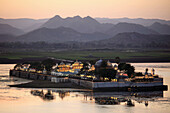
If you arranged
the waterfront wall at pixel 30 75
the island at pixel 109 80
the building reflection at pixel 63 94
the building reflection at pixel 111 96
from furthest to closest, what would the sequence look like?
the waterfront wall at pixel 30 75, the island at pixel 109 80, the building reflection at pixel 63 94, the building reflection at pixel 111 96

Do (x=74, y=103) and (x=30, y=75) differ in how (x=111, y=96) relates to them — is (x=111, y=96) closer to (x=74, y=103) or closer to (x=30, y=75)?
(x=74, y=103)

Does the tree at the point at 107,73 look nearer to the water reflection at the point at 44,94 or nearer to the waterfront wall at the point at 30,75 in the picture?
the water reflection at the point at 44,94

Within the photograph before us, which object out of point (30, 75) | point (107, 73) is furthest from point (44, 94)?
point (30, 75)

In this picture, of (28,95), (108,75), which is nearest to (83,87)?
(108,75)

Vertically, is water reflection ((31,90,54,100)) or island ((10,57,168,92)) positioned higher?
island ((10,57,168,92))

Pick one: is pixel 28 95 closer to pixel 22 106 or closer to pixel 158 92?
pixel 22 106

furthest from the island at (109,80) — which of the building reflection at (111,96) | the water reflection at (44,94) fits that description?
the water reflection at (44,94)

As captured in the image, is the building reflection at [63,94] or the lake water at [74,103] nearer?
the lake water at [74,103]

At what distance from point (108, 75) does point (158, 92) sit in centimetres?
1658

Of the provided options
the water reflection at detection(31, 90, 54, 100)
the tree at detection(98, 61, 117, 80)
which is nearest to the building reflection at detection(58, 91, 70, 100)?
the water reflection at detection(31, 90, 54, 100)

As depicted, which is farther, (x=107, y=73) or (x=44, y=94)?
(x=107, y=73)

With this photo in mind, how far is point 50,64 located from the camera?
19538cm

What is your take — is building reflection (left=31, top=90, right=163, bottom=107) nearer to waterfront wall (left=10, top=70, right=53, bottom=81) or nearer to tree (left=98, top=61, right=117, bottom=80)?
tree (left=98, top=61, right=117, bottom=80)

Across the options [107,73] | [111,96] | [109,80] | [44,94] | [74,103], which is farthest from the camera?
[109,80]
